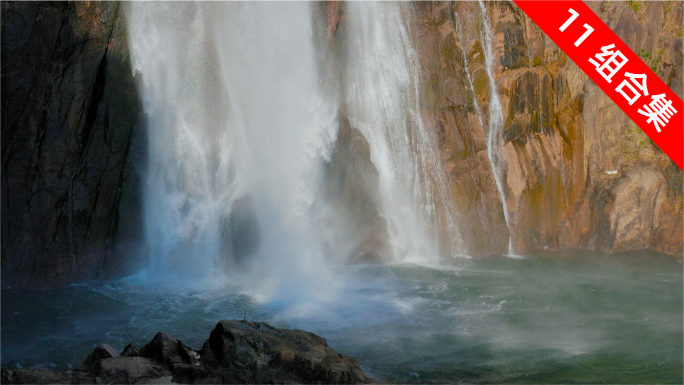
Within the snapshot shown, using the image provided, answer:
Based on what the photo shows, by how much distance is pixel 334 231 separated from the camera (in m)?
20.8

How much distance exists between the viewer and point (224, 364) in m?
9.43

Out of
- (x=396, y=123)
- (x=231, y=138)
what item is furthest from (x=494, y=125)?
(x=231, y=138)

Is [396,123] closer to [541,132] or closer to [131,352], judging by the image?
[541,132]

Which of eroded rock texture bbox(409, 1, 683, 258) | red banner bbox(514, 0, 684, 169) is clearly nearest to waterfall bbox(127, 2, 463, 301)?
eroded rock texture bbox(409, 1, 683, 258)

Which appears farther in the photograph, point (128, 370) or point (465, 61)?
point (465, 61)

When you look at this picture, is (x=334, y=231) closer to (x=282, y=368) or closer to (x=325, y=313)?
(x=325, y=313)

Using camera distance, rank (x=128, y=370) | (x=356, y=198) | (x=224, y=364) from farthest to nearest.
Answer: (x=356, y=198) < (x=224, y=364) < (x=128, y=370)

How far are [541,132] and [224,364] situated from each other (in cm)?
1753

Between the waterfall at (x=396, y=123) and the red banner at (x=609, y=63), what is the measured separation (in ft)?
34.5

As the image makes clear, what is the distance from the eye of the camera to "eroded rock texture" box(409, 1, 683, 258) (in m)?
22.0

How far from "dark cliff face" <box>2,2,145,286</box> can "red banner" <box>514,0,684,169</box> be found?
40.1 ft

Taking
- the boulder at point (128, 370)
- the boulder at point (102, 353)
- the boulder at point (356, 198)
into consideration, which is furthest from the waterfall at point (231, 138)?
the boulder at point (128, 370)

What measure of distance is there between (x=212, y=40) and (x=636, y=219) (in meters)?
16.9

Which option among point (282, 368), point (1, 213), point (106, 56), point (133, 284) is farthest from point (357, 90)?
point (282, 368)
